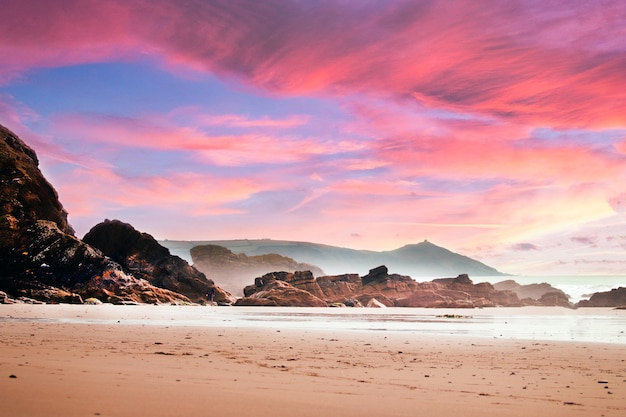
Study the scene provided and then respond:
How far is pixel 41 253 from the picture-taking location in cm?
4203

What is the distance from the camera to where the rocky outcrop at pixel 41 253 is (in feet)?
130

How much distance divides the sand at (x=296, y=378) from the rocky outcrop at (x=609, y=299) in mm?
55051

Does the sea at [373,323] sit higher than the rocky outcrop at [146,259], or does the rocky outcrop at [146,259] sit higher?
the rocky outcrop at [146,259]

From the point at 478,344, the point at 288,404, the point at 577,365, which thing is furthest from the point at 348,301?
the point at 288,404

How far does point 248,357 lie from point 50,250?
3828cm

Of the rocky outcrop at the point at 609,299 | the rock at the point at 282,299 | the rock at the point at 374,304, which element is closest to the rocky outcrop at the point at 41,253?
the rock at the point at 282,299

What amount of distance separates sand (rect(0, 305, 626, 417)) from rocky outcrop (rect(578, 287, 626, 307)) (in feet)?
181

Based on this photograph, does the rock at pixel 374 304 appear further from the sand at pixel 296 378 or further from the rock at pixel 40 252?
the sand at pixel 296 378

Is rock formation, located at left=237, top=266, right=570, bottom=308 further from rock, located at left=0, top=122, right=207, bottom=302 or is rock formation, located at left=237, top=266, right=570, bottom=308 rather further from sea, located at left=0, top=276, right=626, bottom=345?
sea, located at left=0, top=276, right=626, bottom=345

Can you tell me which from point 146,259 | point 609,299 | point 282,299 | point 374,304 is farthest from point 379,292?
point 146,259

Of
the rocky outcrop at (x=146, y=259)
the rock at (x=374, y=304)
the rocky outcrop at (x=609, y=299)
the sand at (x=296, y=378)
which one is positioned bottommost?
the rock at (x=374, y=304)

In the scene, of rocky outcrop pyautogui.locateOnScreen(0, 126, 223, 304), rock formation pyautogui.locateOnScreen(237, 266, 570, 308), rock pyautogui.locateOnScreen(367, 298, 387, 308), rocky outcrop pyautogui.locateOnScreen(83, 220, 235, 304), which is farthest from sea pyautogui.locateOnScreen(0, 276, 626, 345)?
rock pyautogui.locateOnScreen(367, 298, 387, 308)

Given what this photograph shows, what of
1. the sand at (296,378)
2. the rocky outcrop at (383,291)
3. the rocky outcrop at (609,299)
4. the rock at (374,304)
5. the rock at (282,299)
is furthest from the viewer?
the rocky outcrop at (383,291)

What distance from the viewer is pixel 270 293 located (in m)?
59.6
